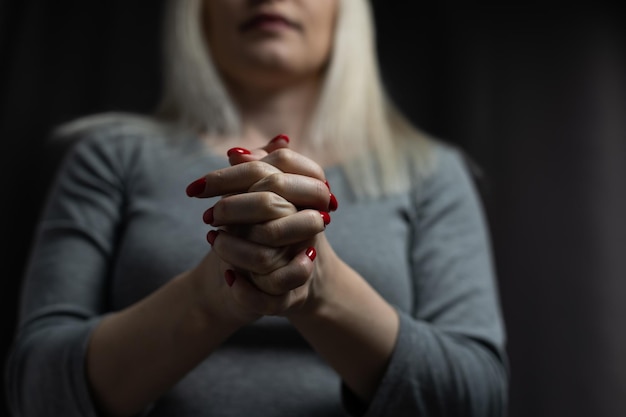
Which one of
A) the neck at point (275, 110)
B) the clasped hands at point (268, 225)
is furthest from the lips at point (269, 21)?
the clasped hands at point (268, 225)

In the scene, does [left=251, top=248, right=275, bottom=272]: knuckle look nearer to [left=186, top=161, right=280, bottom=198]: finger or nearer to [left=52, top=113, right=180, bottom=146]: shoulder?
[left=186, top=161, right=280, bottom=198]: finger

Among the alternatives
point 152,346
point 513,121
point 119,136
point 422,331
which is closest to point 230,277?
point 152,346

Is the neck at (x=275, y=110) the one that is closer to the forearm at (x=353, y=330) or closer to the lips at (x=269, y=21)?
the lips at (x=269, y=21)

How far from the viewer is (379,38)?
55.7 inches

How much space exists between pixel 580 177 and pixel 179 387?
0.86m

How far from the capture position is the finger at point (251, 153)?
68 cm

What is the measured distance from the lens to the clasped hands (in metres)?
0.61

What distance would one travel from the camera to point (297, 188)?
24.8 inches

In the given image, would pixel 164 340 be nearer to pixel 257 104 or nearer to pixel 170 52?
pixel 257 104

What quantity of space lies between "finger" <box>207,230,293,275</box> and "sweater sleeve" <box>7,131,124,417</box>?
26cm

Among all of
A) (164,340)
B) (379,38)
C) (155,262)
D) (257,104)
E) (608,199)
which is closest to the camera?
(164,340)

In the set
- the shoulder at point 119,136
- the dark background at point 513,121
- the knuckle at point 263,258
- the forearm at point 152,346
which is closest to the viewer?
the knuckle at point 263,258

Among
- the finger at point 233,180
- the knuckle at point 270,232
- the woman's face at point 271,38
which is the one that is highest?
the woman's face at point 271,38

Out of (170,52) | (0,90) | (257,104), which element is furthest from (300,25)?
(0,90)
